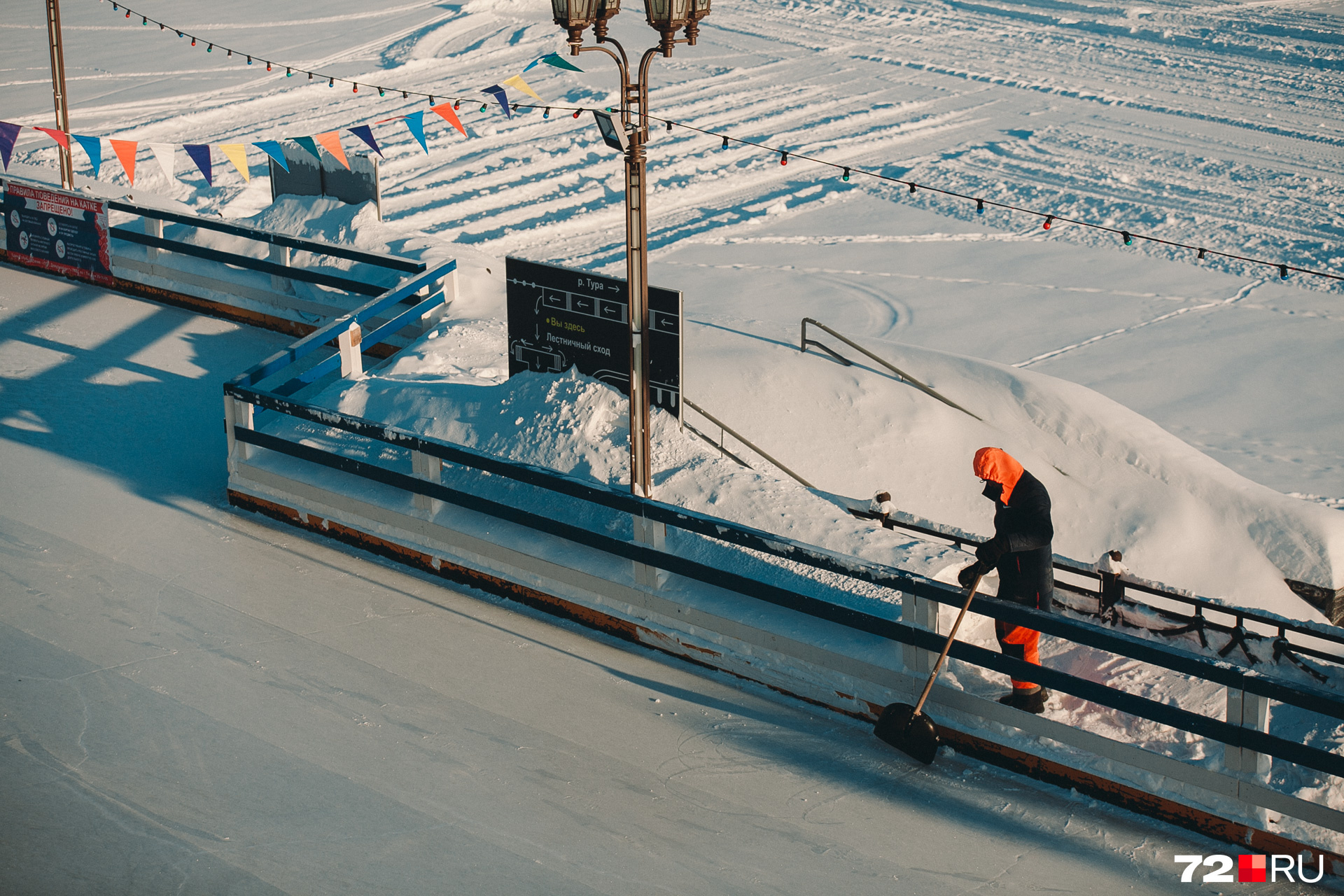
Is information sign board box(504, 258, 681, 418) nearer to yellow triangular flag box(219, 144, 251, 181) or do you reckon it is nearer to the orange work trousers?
the orange work trousers

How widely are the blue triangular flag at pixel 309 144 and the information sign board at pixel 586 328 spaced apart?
5452 mm

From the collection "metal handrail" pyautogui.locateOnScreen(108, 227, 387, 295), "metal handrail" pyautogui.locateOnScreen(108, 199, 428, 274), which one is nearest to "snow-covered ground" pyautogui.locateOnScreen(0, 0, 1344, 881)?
"metal handrail" pyautogui.locateOnScreen(108, 199, 428, 274)

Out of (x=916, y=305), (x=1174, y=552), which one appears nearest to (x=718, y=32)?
(x=916, y=305)

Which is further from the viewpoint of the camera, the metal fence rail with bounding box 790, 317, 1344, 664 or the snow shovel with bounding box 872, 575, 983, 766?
the metal fence rail with bounding box 790, 317, 1344, 664

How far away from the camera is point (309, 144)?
41.9ft

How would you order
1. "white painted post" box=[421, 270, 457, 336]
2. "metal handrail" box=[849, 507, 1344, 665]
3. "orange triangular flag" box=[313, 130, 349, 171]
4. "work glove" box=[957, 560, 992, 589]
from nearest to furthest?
"work glove" box=[957, 560, 992, 589] < "metal handrail" box=[849, 507, 1344, 665] < "white painted post" box=[421, 270, 457, 336] < "orange triangular flag" box=[313, 130, 349, 171]

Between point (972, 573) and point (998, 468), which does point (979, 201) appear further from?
point (972, 573)

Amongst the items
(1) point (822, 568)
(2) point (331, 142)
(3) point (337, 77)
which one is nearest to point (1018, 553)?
(1) point (822, 568)

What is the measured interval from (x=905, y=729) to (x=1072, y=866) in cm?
99

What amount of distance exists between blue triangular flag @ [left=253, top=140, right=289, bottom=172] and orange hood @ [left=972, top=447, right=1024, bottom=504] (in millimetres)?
8319

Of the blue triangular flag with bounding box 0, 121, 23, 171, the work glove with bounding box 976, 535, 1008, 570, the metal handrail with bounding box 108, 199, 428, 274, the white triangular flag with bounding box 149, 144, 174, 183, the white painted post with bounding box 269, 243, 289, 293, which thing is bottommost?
the work glove with bounding box 976, 535, 1008, 570

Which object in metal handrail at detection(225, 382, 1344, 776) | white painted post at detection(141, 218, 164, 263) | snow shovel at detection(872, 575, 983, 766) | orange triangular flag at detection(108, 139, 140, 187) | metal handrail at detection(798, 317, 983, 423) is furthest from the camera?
white painted post at detection(141, 218, 164, 263)

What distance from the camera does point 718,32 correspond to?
1181 inches

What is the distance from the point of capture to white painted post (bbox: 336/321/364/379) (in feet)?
31.6
